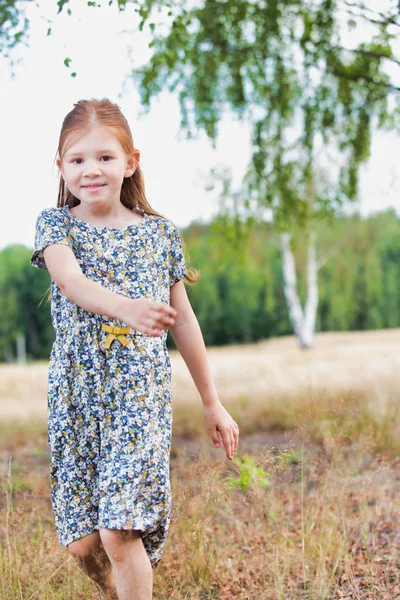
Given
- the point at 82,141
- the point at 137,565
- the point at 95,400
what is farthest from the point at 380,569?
the point at 82,141

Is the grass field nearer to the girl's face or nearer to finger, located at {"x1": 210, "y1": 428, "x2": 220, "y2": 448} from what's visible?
finger, located at {"x1": 210, "y1": 428, "x2": 220, "y2": 448}

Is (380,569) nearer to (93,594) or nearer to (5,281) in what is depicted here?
(93,594)

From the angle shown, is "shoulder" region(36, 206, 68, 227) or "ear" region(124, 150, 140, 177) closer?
"shoulder" region(36, 206, 68, 227)

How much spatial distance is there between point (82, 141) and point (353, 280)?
22.0 meters

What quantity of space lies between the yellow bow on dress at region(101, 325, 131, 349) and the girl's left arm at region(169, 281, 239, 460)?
10.2 inches

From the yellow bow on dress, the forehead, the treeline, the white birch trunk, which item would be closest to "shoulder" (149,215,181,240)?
the forehead

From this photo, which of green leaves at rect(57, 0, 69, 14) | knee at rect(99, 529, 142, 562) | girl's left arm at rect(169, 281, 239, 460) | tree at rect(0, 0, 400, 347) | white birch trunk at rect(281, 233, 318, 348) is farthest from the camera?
white birch trunk at rect(281, 233, 318, 348)

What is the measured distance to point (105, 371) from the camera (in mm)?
2084

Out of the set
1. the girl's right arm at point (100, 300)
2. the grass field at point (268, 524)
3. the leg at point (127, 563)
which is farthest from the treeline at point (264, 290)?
the leg at point (127, 563)

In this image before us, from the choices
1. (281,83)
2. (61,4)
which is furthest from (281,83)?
(61,4)

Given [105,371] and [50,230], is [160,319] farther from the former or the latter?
[50,230]

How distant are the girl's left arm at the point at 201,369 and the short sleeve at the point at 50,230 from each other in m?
0.43

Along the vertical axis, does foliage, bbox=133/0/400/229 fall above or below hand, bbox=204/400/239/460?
above

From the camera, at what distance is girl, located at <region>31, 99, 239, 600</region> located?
200 centimetres
